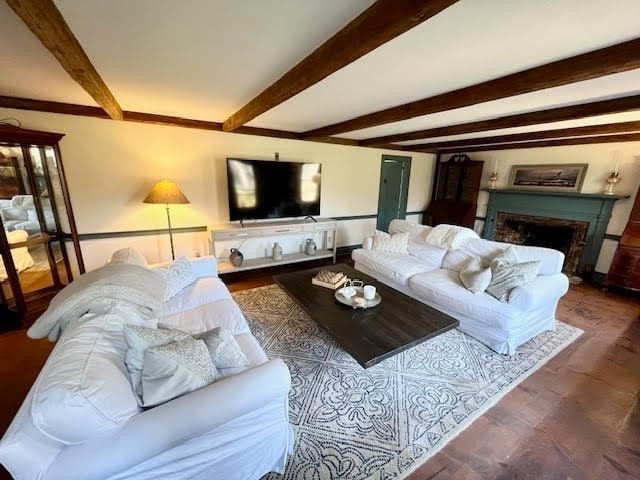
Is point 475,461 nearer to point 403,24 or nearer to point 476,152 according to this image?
point 403,24

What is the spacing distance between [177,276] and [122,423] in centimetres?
149

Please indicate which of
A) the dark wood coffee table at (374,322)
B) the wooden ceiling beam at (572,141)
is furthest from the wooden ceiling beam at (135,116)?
the wooden ceiling beam at (572,141)

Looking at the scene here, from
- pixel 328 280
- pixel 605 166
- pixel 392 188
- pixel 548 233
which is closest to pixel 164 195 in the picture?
pixel 328 280

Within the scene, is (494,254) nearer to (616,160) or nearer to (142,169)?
(616,160)

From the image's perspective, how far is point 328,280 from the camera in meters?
2.52

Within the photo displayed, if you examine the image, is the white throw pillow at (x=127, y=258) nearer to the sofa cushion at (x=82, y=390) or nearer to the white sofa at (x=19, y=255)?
the sofa cushion at (x=82, y=390)

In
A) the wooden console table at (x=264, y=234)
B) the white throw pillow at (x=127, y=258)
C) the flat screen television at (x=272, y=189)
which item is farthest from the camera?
the flat screen television at (x=272, y=189)

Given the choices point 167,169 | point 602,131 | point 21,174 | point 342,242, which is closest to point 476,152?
point 602,131

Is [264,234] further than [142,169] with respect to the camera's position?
Yes

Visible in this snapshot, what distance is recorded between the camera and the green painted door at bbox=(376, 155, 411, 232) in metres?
5.19

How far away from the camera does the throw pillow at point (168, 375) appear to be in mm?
1050

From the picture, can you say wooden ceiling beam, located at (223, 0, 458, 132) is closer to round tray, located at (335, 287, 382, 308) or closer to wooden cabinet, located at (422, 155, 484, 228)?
round tray, located at (335, 287, 382, 308)

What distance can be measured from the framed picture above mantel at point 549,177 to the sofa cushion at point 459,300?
9.76 feet

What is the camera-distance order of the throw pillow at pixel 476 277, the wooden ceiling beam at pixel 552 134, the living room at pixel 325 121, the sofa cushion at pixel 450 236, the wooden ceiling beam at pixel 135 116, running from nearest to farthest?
1. the living room at pixel 325 121
2. the throw pillow at pixel 476 277
3. the wooden ceiling beam at pixel 135 116
4. the wooden ceiling beam at pixel 552 134
5. the sofa cushion at pixel 450 236
